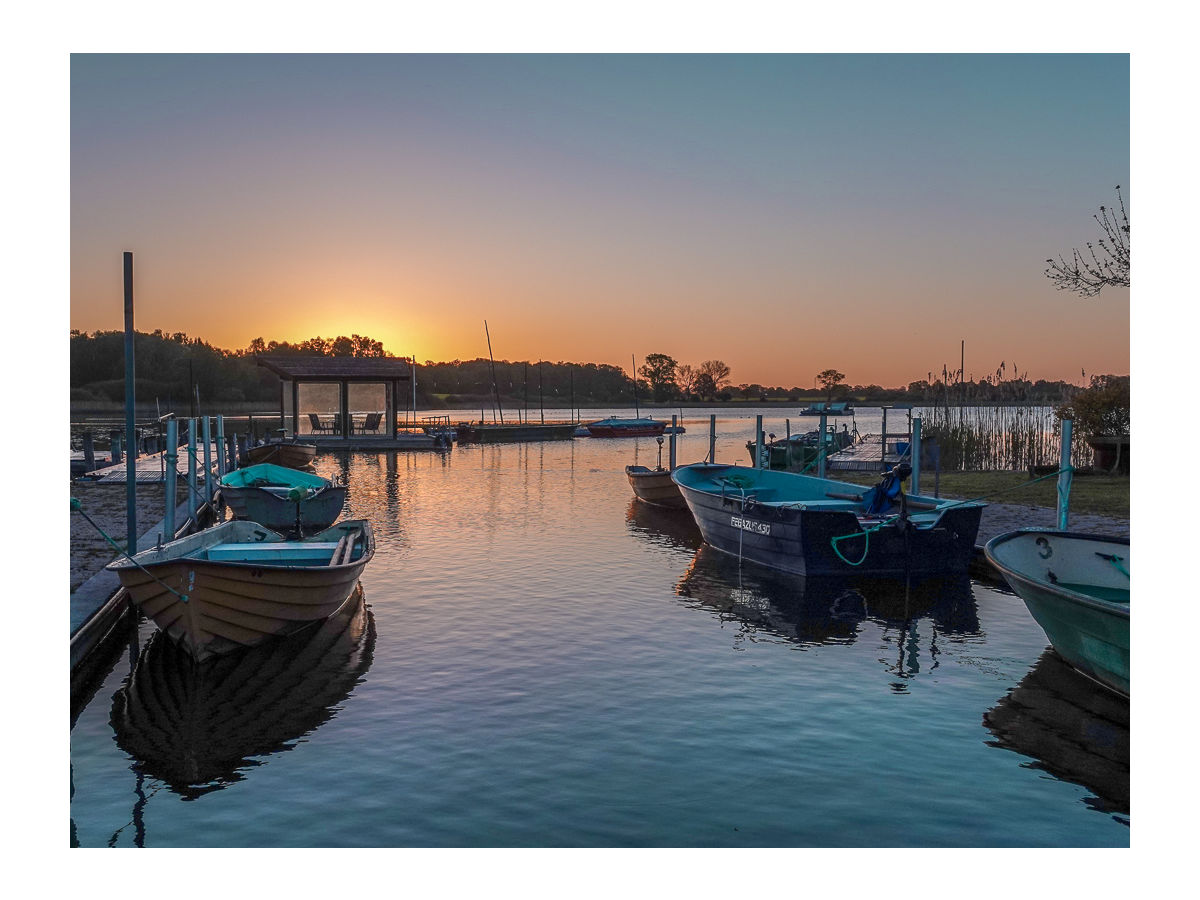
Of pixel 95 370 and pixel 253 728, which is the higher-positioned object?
pixel 95 370

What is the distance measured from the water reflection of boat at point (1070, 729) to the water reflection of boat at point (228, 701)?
710 cm

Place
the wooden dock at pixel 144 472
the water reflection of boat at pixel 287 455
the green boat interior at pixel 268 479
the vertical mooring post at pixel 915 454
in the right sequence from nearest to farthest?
the vertical mooring post at pixel 915 454 → the green boat interior at pixel 268 479 → the wooden dock at pixel 144 472 → the water reflection of boat at pixel 287 455

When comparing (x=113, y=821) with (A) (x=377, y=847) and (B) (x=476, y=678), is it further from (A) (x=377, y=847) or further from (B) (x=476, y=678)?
(B) (x=476, y=678)

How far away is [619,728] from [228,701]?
449 cm

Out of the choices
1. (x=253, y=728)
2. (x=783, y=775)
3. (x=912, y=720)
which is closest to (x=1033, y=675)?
(x=912, y=720)

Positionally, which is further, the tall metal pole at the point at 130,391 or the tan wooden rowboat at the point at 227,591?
the tall metal pole at the point at 130,391

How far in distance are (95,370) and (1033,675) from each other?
11560 centimetres

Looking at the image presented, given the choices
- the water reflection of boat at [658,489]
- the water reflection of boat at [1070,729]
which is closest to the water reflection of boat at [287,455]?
the water reflection of boat at [658,489]

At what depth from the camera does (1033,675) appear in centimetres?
1216

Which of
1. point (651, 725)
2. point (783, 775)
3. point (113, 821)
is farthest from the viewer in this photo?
point (651, 725)

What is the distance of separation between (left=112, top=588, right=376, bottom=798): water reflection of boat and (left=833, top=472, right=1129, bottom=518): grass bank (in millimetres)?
13272

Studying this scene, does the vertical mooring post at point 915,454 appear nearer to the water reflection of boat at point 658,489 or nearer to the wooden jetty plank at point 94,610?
the water reflection of boat at point 658,489

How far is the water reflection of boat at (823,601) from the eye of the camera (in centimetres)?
1489

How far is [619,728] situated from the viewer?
10.1 m
